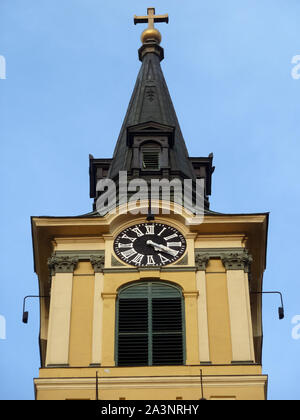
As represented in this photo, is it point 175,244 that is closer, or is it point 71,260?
point 71,260

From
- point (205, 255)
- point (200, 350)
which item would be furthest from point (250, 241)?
point (200, 350)

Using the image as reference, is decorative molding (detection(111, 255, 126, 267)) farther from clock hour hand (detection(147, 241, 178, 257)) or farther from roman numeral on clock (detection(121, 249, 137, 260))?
clock hour hand (detection(147, 241, 178, 257))

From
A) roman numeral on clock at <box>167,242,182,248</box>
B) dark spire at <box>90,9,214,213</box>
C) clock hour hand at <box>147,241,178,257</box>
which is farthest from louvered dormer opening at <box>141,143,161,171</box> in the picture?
clock hour hand at <box>147,241,178,257</box>

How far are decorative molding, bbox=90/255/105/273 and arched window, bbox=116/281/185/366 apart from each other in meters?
1.13

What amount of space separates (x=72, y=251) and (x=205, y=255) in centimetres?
422

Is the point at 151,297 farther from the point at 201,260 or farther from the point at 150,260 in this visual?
the point at 201,260

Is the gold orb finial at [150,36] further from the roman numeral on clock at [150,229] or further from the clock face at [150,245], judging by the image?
the roman numeral on clock at [150,229]

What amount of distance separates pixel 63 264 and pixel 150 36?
18720mm

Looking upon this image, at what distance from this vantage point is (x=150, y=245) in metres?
43.9

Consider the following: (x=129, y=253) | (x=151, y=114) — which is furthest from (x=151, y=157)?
(x=129, y=253)

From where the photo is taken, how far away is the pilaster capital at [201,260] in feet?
142

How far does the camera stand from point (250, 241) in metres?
44.9

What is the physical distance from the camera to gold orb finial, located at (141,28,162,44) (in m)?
59.4

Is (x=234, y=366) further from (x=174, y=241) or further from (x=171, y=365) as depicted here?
(x=174, y=241)
